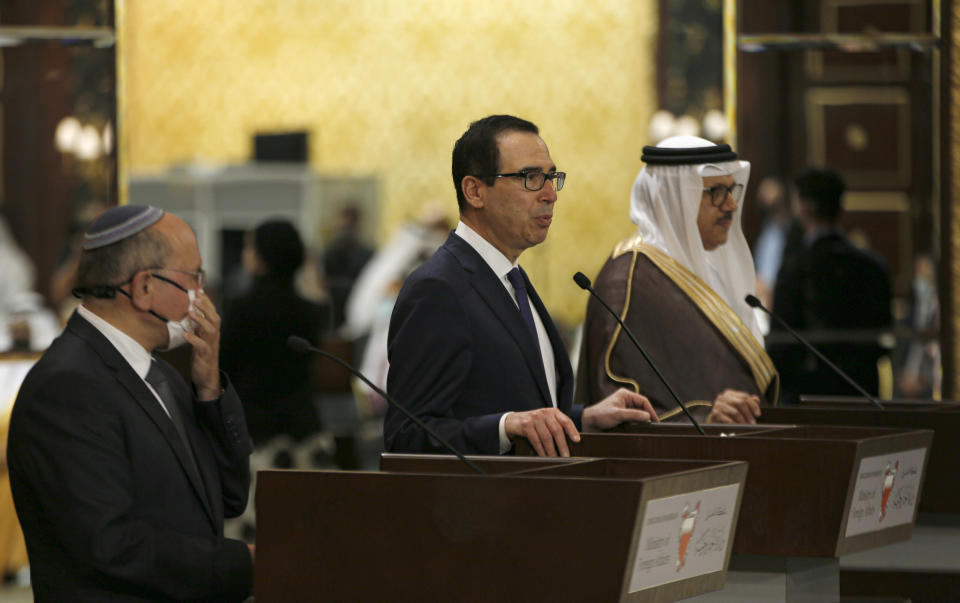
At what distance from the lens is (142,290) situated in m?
2.53

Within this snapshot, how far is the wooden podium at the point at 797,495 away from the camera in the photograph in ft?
8.11

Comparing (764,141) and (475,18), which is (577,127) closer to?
(475,18)

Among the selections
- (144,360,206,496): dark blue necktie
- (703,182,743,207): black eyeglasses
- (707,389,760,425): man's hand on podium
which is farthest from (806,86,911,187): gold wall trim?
(144,360,206,496): dark blue necktie

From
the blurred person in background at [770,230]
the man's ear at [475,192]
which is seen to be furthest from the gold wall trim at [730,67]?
the man's ear at [475,192]

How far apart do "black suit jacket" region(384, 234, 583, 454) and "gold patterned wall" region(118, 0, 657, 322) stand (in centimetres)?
680

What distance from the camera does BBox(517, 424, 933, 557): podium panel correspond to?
8.10 ft

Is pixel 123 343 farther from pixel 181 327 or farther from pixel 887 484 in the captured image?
pixel 887 484

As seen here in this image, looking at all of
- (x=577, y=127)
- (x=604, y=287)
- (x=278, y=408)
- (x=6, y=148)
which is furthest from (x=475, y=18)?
(x=604, y=287)

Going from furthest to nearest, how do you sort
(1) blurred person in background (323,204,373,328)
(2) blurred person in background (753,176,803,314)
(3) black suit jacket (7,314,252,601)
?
(1) blurred person in background (323,204,373,328) → (2) blurred person in background (753,176,803,314) → (3) black suit jacket (7,314,252,601)

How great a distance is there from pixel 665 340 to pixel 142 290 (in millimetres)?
1366

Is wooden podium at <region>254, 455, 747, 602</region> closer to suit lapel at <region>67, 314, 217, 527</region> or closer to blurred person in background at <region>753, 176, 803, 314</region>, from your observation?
suit lapel at <region>67, 314, 217, 527</region>

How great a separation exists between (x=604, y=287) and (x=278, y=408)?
9.63 feet

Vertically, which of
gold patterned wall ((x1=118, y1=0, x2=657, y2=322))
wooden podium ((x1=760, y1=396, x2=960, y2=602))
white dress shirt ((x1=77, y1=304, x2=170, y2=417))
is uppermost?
gold patterned wall ((x1=118, y1=0, x2=657, y2=322))

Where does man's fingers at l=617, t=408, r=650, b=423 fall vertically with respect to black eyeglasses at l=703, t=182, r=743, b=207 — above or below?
below
